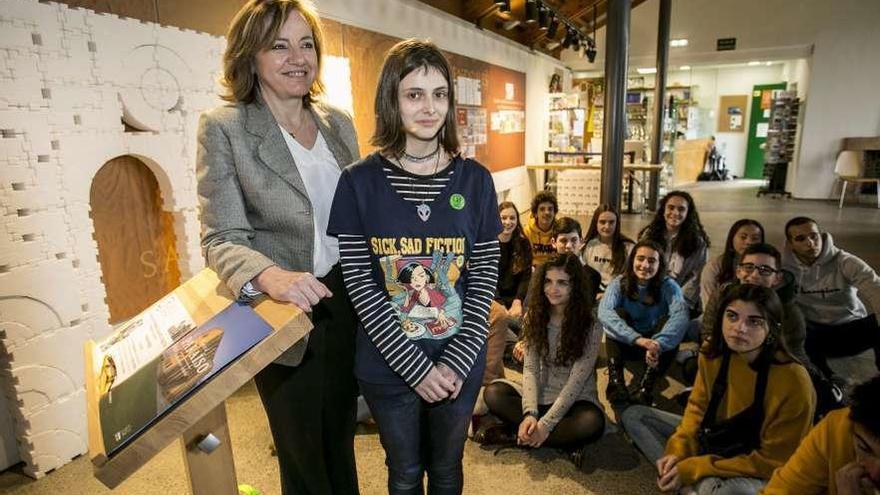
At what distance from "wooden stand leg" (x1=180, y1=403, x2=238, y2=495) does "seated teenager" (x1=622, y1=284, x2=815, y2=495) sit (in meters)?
1.58

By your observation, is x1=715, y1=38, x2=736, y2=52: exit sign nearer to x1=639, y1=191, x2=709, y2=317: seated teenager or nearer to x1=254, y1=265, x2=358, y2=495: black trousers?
x1=639, y1=191, x2=709, y2=317: seated teenager

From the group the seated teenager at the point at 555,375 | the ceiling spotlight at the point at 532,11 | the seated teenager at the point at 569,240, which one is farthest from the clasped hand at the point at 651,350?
the ceiling spotlight at the point at 532,11

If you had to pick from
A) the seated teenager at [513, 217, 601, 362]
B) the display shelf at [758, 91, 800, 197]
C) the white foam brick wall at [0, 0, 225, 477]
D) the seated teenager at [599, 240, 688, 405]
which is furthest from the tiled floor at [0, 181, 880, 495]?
the display shelf at [758, 91, 800, 197]

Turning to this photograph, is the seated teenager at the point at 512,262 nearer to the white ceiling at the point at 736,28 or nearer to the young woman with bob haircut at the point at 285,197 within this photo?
the young woman with bob haircut at the point at 285,197

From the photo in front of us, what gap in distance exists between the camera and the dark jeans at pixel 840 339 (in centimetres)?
299

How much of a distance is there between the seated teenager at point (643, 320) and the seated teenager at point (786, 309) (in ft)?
0.86

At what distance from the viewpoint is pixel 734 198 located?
1031cm

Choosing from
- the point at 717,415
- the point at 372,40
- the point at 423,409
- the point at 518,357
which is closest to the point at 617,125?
the point at 372,40

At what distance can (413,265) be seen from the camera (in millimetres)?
1227

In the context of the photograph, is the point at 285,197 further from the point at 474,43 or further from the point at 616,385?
the point at 474,43

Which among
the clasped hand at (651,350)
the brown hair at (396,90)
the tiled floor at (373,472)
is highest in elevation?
the brown hair at (396,90)

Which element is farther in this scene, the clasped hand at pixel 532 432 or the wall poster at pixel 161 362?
the clasped hand at pixel 532 432

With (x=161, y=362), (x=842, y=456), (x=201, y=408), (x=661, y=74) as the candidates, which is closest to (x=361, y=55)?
(x=161, y=362)

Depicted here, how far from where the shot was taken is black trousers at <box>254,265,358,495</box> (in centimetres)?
126
